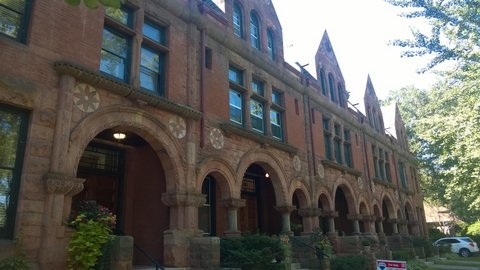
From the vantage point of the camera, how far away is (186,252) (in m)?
9.85

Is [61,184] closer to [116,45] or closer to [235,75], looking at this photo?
[116,45]

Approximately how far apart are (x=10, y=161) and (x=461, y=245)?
107 feet

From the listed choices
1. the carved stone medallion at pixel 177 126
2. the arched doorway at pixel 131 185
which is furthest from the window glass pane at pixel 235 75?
the arched doorway at pixel 131 185

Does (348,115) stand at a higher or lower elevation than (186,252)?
higher

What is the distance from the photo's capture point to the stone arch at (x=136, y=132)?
7.93 m

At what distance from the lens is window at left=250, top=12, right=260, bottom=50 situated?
1619 centimetres

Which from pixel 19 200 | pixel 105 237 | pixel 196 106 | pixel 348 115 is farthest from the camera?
pixel 348 115

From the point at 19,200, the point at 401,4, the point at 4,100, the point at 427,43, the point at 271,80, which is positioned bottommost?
the point at 19,200

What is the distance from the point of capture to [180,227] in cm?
1007

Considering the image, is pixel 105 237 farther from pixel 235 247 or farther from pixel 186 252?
pixel 235 247

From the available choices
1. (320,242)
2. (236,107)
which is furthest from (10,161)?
(320,242)

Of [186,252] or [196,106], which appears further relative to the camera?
[196,106]

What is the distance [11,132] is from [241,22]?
10480 millimetres

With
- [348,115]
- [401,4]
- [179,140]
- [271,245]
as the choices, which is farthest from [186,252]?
[348,115]
